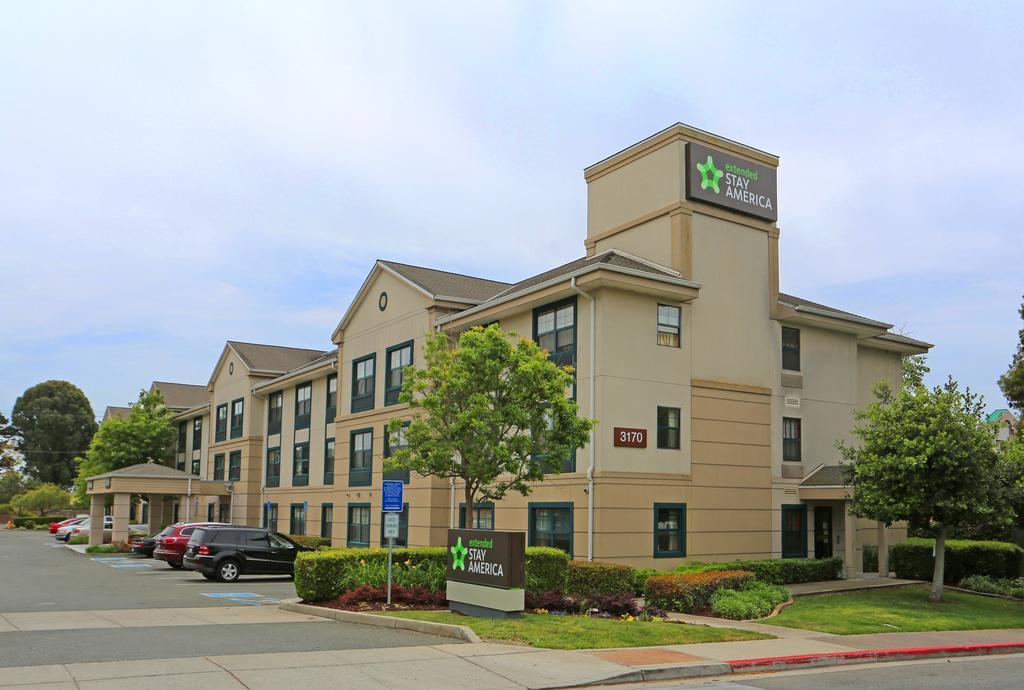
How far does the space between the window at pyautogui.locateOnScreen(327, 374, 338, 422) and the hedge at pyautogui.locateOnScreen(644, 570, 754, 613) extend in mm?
24372

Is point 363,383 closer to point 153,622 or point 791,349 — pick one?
point 791,349

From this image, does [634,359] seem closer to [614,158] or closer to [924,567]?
[614,158]

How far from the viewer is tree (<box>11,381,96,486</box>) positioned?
101 meters

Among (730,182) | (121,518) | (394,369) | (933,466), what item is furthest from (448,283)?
(121,518)

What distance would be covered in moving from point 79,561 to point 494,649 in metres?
29.6

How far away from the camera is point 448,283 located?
35.0 metres

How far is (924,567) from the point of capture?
1086 inches

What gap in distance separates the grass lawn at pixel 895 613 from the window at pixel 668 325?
802cm

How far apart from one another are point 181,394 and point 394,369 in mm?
46595

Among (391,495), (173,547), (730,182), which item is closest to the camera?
(391,495)

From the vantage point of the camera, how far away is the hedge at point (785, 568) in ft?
81.7

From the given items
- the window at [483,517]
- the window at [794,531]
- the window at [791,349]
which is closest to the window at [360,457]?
the window at [483,517]

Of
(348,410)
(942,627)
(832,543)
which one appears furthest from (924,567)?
(348,410)

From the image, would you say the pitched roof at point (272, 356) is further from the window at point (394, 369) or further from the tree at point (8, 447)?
the tree at point (8, 447)
